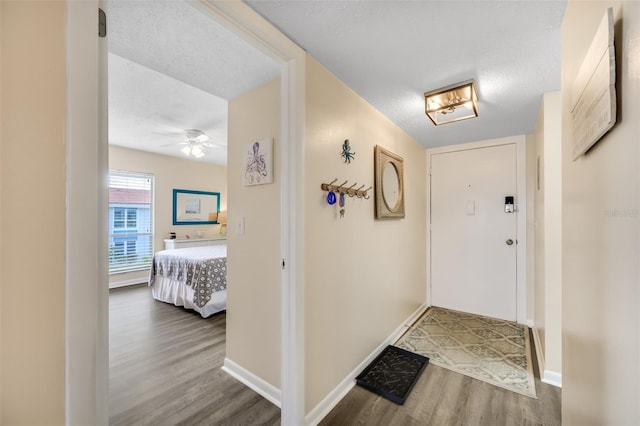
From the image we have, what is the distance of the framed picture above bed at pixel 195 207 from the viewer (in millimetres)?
5102

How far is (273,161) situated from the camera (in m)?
1.71

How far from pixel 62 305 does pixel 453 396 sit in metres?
2.16

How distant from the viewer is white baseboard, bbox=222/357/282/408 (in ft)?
5.61

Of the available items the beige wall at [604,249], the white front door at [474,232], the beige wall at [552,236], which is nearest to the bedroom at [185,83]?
the beige wall at [604,249]

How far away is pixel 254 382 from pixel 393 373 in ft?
3.41

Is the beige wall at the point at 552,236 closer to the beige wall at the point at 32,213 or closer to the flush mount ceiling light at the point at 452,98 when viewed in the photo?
the flush mount ceiling light at the point at 452,98

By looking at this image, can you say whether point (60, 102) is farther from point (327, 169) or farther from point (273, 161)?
point (327, 169)

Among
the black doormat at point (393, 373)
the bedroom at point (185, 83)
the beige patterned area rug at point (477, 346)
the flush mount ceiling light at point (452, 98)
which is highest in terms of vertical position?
the bedroom at point (185, 83)

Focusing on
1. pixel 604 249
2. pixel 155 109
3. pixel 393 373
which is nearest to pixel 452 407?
pixel 393 373

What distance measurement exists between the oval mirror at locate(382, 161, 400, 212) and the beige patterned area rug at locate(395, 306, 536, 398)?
1318 mm

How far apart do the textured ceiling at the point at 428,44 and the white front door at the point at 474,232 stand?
3.59ft

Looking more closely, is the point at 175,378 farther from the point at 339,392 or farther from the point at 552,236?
the point at 552,236

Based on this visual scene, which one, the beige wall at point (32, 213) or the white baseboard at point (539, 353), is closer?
the beige wall at point (32, 213)

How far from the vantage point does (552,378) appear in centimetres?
187
